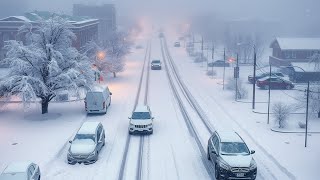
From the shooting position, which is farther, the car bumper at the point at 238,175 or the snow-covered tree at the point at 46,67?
the snow-covered tree at the point at 46,67

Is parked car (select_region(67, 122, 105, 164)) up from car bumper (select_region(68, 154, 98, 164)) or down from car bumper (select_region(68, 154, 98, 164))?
up

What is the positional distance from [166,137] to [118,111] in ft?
31.8

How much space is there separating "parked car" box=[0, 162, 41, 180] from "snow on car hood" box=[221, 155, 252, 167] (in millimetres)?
9776

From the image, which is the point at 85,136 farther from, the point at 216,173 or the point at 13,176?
the point at 216,173

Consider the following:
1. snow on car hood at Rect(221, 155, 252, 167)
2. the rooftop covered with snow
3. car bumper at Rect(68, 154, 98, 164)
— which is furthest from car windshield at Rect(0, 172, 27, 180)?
the rooftop covered with snow

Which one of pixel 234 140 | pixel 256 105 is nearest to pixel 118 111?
pixel 256 105

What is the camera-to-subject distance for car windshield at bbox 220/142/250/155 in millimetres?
22672

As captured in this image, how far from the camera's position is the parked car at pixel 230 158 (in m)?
21.1

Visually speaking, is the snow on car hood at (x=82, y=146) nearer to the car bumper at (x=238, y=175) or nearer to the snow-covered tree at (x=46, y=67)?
the car bumper at (x=238, y=175)

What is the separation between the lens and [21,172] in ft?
65.2

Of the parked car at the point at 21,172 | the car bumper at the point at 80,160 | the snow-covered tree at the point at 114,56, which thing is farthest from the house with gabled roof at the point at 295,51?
the parked car at the point at 21,172

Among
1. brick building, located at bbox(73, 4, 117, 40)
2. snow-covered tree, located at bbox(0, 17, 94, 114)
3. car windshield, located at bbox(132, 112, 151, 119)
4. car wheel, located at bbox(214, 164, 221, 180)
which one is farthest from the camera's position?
brick building, located at bbox(73, 4, 117, 40)

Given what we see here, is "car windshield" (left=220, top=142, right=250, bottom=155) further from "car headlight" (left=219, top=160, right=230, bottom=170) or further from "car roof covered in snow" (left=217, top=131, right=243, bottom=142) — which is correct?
"car headlight" (left=219, top=160, right=230, bottom=170)

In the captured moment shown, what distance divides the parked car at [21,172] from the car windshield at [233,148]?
993 centimetres
